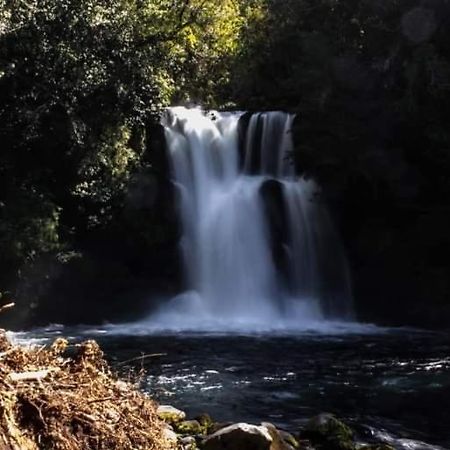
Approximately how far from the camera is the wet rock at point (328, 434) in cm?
882

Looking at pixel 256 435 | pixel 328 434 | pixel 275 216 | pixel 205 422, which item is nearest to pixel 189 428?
pixel 205 422

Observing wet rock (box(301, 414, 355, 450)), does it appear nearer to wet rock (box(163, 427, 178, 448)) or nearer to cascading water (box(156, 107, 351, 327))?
wet rock (box(163, 427, 178, 448))

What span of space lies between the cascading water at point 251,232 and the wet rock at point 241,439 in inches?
467

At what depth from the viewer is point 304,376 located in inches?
509

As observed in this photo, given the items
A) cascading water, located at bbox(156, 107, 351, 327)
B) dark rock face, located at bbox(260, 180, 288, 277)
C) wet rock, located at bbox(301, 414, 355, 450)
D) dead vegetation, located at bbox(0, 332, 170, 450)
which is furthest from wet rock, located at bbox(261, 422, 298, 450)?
dark rock face, located at bbox(260, 180, 288, 277)

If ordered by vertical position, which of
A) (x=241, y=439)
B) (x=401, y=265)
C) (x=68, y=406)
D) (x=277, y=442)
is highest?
(x=401, y=265)

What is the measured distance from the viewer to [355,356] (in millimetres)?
14711

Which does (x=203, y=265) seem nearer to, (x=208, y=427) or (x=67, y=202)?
(x=67, y=202)

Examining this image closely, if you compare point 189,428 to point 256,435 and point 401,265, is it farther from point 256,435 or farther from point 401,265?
point 401,265

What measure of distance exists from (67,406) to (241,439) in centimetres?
320

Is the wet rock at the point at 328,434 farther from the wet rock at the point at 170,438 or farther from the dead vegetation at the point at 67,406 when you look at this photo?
the dead vegetation at the point at 67,406

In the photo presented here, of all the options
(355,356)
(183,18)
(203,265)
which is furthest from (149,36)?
(355,356)

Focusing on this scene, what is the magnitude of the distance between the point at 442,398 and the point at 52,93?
12.2m

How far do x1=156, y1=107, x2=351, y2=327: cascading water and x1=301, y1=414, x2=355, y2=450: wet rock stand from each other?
412 inches
